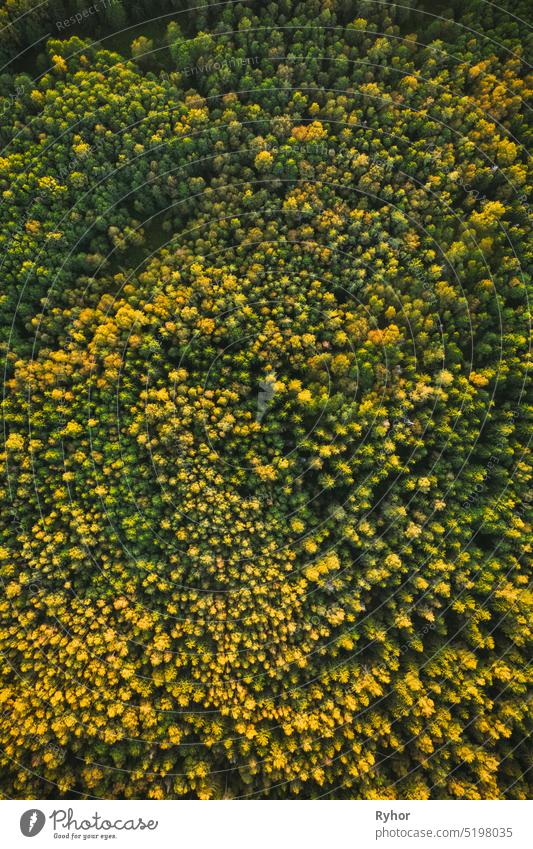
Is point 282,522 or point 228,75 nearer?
point 282,522

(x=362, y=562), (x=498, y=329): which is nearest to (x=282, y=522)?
(x=362, y=562)

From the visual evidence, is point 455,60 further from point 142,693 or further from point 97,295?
point 142,693
